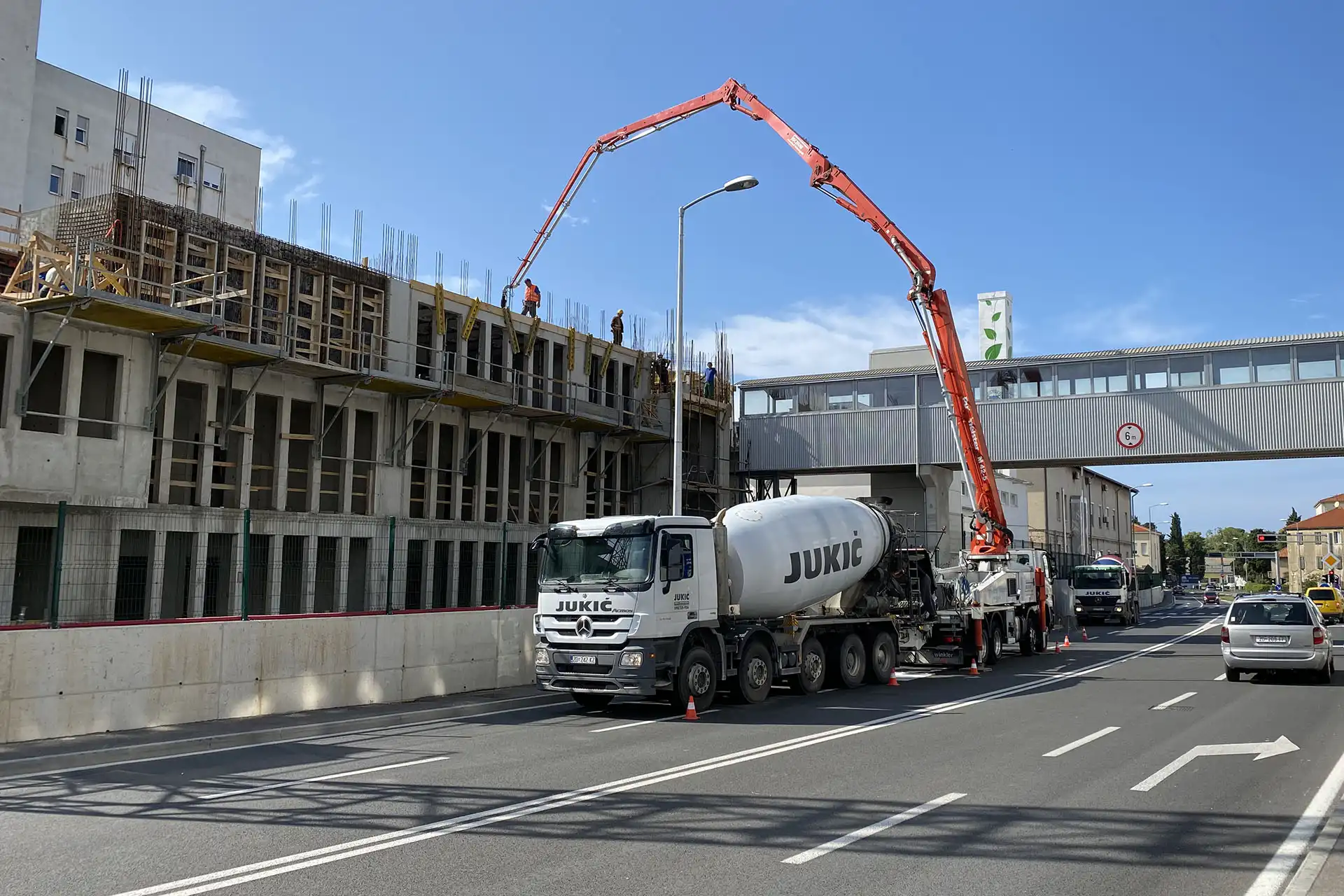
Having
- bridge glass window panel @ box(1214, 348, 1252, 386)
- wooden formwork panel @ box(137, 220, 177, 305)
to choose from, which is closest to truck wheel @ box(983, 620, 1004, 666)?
bridge glass window panel @ box(1214, 348, 1252, 386)

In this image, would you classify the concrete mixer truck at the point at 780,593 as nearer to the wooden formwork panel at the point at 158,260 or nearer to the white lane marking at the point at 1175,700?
the white lane marking at the point at 1175,700

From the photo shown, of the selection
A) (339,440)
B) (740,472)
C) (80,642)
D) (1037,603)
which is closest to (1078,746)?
(80,642)

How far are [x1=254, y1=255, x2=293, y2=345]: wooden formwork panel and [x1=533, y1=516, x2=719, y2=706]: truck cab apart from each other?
1141 centimetres

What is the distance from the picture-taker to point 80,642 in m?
12.6

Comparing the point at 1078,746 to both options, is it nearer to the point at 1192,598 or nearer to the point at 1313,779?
the point at 1313,779

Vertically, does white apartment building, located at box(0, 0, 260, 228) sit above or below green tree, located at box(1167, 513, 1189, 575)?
above

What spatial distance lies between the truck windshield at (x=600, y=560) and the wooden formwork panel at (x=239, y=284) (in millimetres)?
11186

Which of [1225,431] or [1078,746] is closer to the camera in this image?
[1078,746]

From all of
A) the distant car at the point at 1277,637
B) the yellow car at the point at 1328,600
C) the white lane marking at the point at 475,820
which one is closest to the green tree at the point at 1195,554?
the yellow car at the point at 1328,600

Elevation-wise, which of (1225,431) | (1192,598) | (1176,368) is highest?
(1176,368)

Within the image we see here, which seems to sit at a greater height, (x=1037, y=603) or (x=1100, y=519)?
(x=1100, y=519)

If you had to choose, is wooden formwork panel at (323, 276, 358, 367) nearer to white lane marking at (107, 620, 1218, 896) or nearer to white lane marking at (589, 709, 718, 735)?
white lane marking at (589, 709, 718, 735)

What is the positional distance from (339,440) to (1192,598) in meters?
91.4

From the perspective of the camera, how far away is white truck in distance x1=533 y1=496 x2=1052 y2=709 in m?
14.9
